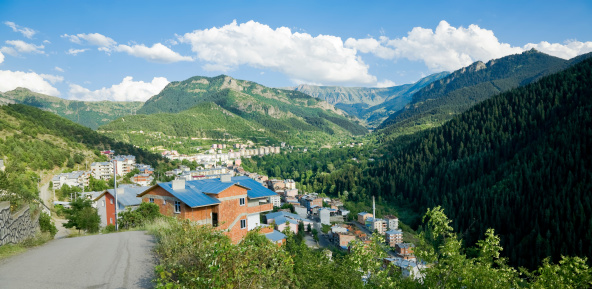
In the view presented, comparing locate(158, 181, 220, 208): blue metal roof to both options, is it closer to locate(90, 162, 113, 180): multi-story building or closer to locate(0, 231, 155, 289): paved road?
locate(0, 231, 155, 289): paved road

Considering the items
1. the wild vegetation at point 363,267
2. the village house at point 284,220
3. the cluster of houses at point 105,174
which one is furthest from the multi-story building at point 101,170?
the wild vegetation at point 363,267

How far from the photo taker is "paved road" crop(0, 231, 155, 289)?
7.38 metres

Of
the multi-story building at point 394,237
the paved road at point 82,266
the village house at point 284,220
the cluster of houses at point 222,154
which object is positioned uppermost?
the paved road at point 82,266

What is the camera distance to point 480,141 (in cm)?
9912

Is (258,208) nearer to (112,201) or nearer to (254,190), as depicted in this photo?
(254,190)

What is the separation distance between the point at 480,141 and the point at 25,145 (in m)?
111

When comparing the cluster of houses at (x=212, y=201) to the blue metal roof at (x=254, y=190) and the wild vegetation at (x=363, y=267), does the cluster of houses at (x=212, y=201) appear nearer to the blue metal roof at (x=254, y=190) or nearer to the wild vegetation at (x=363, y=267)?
the blue metal roof at (x=254, y=190)

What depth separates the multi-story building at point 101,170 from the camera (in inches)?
2677

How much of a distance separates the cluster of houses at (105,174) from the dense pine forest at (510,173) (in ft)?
181

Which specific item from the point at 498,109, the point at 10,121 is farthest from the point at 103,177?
the point at 498,109

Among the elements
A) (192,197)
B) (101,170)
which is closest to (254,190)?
(192,197)

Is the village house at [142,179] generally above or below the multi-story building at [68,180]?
below

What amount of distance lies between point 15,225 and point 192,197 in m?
8.93

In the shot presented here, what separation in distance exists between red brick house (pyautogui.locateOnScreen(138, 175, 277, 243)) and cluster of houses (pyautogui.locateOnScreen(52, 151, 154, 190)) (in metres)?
34.1
